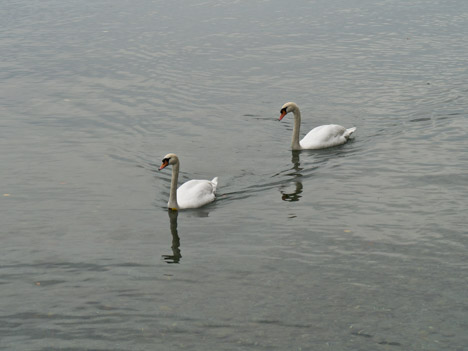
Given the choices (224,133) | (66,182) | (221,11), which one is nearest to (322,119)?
(224,133)

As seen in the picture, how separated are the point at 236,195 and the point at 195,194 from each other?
1.11 meters

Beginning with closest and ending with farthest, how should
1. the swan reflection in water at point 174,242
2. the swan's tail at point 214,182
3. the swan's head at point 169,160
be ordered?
the swan reflection in water at point 174,242
the swan's head at point 169,160
the swan's tail at point 214,182

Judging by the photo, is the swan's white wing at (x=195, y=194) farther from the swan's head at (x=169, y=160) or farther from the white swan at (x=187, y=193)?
the swan's head at (x=169, y=160)

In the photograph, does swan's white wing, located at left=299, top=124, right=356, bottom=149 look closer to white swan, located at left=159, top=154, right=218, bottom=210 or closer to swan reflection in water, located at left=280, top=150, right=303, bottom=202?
swan reflection in water, located at left=280, top=150, right=303, bottom=202

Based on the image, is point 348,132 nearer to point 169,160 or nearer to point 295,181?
point 295,181

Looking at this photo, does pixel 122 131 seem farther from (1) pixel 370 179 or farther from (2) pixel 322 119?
(1) pixel 370 179

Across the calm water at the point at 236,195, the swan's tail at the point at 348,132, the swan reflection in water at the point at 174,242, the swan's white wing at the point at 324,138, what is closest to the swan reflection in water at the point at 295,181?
the calm water at the point at 236,195

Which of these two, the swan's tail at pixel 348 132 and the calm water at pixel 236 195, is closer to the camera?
the calm water at pixel 236 195

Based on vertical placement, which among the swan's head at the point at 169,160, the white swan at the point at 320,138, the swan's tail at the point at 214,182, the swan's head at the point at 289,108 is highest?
the swan's head at the point at 289,108

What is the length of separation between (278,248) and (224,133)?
24.1ft

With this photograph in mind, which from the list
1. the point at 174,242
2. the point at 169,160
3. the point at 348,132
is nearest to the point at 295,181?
the point at 169,160

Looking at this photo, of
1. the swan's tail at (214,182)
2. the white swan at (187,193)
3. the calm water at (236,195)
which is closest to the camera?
the calm water at (236,195)

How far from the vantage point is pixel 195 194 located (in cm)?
1423

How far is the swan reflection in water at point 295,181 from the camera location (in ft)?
48.7
